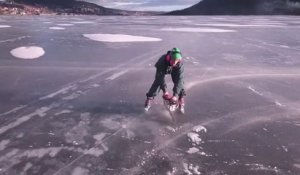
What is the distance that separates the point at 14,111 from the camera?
19.7 feet

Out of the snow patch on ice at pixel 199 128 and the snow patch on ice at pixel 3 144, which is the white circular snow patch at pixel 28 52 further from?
the snow patch on ice at pixel 199 128

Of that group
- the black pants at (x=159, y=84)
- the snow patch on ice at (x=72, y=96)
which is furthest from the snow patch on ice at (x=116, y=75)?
the black pants at (x=159, y=84)

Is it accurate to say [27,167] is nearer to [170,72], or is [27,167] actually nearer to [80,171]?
A: [80,171]

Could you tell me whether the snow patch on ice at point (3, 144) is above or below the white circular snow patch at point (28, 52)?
below

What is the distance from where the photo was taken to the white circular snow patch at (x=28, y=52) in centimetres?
1090

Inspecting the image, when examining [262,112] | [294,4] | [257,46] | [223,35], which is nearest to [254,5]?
[294,4]

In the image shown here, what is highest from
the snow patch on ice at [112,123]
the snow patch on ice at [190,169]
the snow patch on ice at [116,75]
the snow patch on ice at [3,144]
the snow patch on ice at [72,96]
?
the snow patch on ice at [116,75]

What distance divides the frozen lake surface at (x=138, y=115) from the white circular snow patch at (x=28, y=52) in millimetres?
32

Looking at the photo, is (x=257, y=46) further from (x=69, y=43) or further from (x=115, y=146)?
(x=115, y=146)

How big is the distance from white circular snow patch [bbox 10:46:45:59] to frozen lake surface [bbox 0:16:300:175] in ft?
0.10

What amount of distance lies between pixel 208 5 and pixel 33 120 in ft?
130

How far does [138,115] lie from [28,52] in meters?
6.97

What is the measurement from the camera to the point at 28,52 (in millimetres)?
11469

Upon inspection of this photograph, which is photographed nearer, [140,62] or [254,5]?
[140,62]
